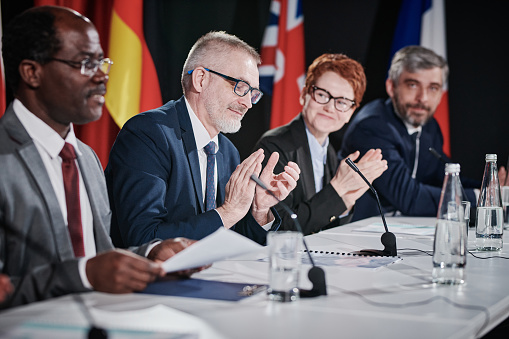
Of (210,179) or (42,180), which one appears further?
(210,179)

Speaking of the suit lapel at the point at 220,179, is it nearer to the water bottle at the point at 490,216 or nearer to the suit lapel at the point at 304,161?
the suit lapel at the point at 304,161

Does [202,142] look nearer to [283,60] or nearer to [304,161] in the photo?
[304,161]

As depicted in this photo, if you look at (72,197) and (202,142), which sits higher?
(202,142)

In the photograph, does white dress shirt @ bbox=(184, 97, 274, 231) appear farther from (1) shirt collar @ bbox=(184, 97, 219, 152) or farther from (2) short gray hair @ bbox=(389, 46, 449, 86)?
(2) short gray hair @ bbox=(389, 46, 449, 86)

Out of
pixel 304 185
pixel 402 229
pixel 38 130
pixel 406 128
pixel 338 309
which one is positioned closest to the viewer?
pixel 338 309

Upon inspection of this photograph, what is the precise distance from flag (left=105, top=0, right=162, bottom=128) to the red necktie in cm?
201

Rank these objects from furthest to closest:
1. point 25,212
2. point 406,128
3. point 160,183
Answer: point 406,128 < point 160,183 < point 25,212

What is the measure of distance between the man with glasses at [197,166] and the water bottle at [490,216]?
0.70 metres

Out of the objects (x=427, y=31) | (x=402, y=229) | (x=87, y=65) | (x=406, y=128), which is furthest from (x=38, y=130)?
(x=427, y=31)

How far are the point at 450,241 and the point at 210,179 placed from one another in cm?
107

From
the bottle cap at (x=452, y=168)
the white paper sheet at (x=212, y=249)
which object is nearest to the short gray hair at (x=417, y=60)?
the bottle cap at (x=452, y=168)

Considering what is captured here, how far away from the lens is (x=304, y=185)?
313 cm

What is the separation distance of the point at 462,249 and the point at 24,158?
1086 millimetres

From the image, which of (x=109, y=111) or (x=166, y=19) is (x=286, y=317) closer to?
(x=109, y=111)
